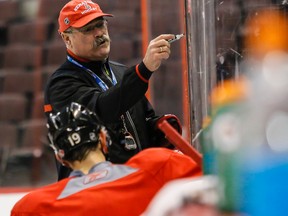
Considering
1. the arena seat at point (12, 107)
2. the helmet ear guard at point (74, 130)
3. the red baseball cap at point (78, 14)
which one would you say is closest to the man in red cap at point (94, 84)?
the red baseball cap at point (78, 14)

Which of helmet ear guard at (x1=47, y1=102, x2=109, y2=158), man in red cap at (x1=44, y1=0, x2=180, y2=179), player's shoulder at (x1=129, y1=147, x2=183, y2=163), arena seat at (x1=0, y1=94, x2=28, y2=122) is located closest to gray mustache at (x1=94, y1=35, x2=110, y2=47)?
man in red cap at (x1=44, y1=0, x2=180, y2=179)

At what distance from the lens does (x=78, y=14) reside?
7.07 feet

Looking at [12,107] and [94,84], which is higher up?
[94,84]

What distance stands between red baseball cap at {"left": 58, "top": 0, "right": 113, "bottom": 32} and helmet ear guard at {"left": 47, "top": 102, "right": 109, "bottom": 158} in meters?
0.67

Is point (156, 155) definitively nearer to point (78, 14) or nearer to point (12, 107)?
point (78, 14)

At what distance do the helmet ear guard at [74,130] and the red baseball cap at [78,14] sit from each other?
672mm

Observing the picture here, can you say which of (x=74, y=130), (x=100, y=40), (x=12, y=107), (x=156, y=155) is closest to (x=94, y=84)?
(x=100, y=40)

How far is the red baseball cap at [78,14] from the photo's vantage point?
215cm

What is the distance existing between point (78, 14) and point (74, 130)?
0.74 m

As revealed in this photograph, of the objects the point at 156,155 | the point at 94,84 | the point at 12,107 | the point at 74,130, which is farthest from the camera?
the point at 12,107

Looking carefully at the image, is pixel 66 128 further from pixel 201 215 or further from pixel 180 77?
pixel 180 77

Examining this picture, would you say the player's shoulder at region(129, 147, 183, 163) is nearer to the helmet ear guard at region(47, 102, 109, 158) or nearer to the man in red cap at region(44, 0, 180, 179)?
the helmet ear guard at region(47, 102, 109, 158)

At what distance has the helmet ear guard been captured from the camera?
1461mm

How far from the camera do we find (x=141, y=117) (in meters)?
2.17
